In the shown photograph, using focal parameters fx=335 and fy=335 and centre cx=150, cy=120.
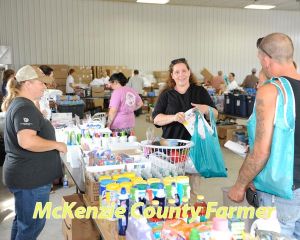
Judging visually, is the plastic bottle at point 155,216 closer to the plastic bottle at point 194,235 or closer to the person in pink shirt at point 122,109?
the plastic bottle at point 194,235

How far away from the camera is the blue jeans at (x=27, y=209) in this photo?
2.25m

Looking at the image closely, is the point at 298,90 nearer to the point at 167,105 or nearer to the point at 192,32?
the point at 167,105

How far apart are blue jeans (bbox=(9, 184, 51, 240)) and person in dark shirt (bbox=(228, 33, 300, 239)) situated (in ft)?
4.50

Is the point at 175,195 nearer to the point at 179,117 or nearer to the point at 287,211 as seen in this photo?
the point at 287,211

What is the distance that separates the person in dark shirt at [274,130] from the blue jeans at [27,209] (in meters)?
1.37

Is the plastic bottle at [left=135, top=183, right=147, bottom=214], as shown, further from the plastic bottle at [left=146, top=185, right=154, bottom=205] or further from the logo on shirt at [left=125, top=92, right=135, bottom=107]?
the logo on shirt at [left=125, top=92, right=135, bottom=107]

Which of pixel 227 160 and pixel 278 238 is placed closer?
pixel 278 238

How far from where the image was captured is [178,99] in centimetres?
292

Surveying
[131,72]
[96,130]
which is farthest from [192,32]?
[96,130]

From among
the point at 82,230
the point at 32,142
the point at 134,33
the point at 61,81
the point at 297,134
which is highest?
the point at 134,33

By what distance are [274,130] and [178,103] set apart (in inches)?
54.4

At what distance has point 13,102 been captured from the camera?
2.21 m

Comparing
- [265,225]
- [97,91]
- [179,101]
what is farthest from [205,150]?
[97,91]

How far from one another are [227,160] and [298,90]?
14.6ft
